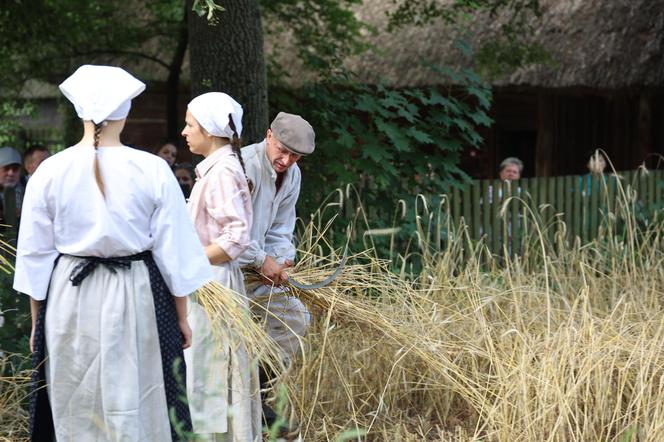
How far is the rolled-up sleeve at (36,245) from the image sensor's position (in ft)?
8.51

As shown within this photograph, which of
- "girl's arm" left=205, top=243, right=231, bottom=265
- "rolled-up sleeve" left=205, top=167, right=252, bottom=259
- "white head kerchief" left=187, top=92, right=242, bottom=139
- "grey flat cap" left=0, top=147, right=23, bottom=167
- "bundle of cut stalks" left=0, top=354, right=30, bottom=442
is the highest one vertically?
"white head kerchief" left=187, top=92, right=242, bottom=139

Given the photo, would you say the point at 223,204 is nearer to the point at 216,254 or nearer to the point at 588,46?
the point at 216,254

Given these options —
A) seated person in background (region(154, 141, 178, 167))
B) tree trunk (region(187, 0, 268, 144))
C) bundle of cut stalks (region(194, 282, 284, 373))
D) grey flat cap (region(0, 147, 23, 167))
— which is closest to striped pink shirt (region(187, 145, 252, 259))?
bundle of cut stalks (region(194, 282, 284, 373))

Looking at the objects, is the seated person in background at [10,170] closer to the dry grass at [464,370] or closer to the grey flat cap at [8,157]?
the grey flat cap at [8,157]

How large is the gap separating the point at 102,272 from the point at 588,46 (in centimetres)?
826

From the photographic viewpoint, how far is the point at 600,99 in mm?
11555

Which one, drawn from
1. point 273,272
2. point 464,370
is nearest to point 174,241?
point 273,272

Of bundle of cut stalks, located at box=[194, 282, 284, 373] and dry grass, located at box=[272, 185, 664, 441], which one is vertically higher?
bundle of cut stalks, located at box=[194, 282, 284, 373]

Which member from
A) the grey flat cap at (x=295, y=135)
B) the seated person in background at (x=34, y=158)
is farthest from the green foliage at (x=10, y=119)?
the grey flat cap at (x=295, y=135)

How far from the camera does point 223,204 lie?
10.4ft

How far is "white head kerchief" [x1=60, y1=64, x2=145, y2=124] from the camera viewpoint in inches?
102

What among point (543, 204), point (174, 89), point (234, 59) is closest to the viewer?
point (234, 59)

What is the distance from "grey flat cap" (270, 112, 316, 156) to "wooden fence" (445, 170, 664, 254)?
270 centimetres

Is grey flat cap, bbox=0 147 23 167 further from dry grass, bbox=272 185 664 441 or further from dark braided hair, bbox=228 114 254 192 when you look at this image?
dark braided hair, bbox=228 114 254 192
